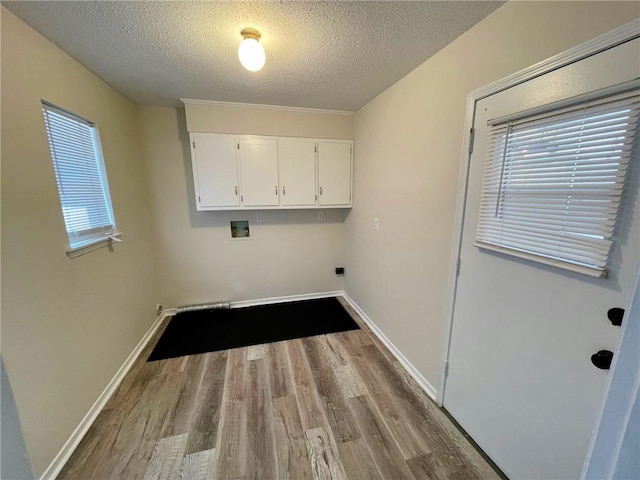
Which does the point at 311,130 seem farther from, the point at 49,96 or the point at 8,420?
the point at 8,420

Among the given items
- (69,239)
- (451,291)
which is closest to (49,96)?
(69,239)

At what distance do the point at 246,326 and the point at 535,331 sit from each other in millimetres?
2538

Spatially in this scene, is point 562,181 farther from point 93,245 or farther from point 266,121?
point 93,245

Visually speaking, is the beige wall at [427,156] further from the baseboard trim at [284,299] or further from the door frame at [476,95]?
the baseboard trim at [284,299]

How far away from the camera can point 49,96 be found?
4.81 feet

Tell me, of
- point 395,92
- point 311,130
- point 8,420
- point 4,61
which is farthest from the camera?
point 311,130

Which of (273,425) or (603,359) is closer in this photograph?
(603,359)

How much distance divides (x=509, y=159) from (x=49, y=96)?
259cm

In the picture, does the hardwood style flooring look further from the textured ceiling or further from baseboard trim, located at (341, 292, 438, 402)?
the textured ceiling

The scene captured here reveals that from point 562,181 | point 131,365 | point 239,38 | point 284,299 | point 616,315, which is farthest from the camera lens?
point 284,299

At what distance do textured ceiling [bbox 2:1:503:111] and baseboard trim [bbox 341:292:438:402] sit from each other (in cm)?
234

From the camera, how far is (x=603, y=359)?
0.91 meters

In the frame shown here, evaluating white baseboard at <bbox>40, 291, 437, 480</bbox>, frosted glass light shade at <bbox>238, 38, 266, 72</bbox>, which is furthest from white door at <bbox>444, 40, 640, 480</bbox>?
frosted glass light shade at <bbox>238, 38, 266, 72</bbox>

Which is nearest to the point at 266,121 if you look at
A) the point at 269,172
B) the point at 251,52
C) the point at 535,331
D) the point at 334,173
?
the point at 269,172
